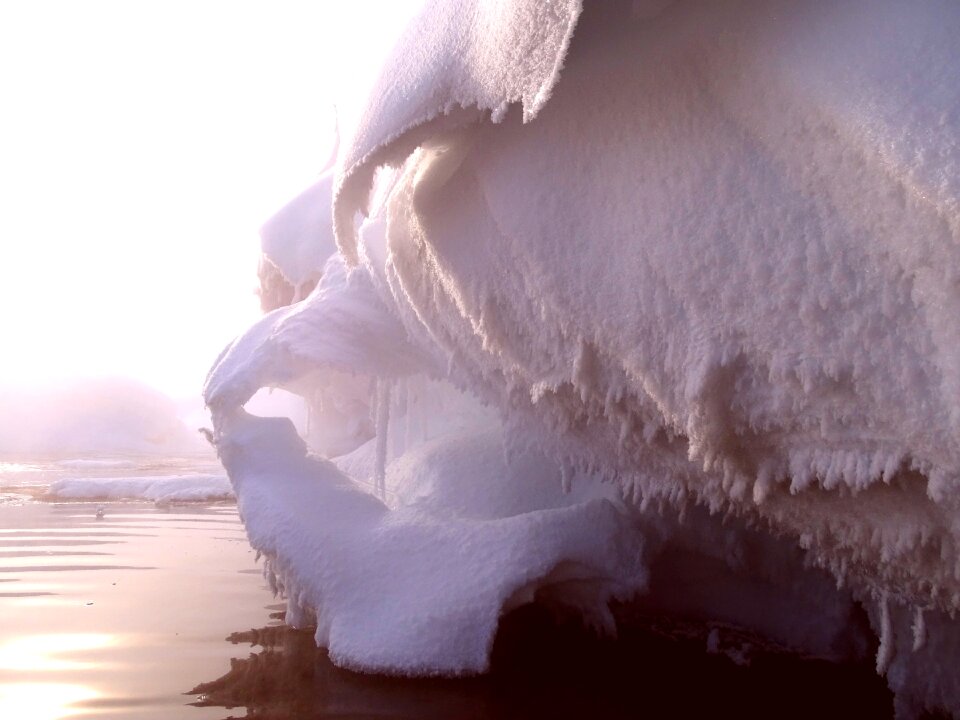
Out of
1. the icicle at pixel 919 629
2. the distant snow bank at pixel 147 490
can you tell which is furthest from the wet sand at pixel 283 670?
the distant snow bank at pixel 147 490

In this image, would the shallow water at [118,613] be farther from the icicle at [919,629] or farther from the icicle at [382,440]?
the icicle at [919,629]

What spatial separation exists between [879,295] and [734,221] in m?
0.28

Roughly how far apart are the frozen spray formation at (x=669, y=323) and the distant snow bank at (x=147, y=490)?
2971mm

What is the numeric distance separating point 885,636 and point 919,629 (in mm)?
167

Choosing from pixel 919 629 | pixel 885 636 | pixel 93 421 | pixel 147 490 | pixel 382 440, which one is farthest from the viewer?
pixel 93 421

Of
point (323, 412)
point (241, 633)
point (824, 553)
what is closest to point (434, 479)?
point (241, 633)

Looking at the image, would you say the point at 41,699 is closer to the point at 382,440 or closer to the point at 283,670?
the point at 283,670

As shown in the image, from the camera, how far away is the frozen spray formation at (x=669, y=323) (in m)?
1.28

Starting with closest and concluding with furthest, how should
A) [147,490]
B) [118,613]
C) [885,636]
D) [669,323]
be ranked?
[669,323] → [885,636] → [118,613] → [147,490]

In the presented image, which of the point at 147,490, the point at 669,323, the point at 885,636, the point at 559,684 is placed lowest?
the point at 147,490

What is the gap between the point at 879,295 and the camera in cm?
128

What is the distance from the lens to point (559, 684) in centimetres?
187

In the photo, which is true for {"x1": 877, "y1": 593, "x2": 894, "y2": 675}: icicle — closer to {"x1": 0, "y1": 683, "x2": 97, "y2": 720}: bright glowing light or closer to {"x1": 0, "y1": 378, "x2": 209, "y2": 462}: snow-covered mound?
{"x1": 0, "y1": 683, "x2": 97, "y2": 720}: bright glowing light

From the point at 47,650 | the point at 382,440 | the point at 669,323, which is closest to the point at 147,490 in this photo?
the point at 382,440
